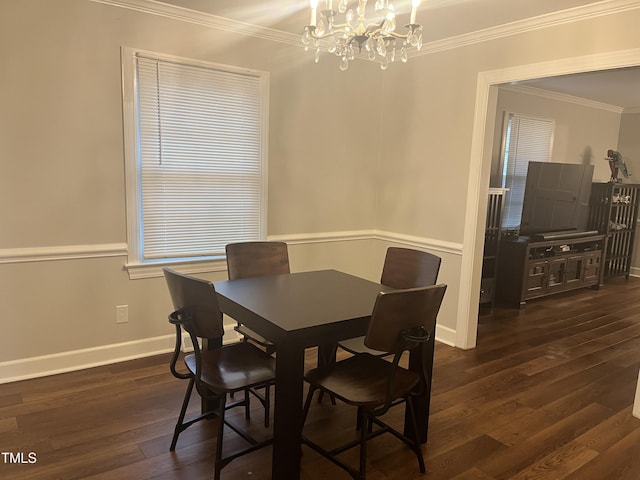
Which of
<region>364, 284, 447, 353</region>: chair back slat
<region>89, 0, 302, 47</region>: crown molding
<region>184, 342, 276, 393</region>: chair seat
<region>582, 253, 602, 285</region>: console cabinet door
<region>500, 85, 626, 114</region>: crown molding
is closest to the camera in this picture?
<region>364, 284, 447, 353</region>: chair back slat

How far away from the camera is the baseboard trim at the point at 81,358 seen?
2943mm

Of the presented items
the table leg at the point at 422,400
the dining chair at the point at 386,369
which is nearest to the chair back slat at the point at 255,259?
the dining chair at the point at 386,369

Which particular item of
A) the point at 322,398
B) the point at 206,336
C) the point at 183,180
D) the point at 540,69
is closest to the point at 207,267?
the point at 183,180

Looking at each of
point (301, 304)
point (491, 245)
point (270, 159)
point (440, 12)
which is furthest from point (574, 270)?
point (301, 304)

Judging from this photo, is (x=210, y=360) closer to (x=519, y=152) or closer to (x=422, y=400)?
(x=422, y=400)

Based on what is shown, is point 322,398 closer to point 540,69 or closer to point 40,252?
point 40,252

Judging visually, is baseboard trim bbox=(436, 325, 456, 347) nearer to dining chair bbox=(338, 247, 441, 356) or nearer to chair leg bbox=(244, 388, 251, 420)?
dining chair bbox=(338, 247, 441, 356)

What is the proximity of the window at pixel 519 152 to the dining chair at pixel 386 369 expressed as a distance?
149 inches

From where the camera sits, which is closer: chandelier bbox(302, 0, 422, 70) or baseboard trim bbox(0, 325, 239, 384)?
chandelier bbox(302, 0, 422, 70)

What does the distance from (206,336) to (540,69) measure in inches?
110

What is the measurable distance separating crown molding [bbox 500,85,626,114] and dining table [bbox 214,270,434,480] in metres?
3.85

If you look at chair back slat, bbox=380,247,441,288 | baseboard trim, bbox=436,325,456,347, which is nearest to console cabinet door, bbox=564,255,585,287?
baseboard trim, bbox=436,325,456,347

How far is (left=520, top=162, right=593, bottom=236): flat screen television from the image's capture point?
5340 millimetres

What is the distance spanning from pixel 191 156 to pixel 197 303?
5.82 feet
